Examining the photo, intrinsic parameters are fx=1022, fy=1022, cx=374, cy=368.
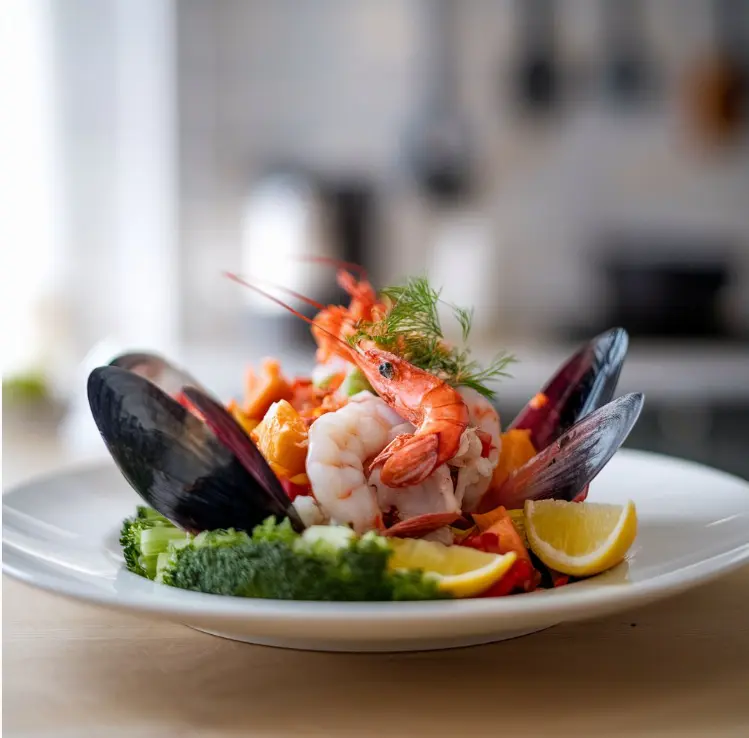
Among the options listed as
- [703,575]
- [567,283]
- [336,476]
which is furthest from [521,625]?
[567,283]

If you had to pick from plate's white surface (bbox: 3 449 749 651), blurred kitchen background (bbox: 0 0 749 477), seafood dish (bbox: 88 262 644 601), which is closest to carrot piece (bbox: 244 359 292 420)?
seafood dish (bbox: 88 262 644 601)

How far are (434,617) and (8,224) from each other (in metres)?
3.77

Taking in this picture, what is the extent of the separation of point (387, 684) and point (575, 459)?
0.39 m

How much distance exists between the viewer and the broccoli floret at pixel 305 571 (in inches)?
37.2

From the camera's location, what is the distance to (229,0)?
13.9 ft

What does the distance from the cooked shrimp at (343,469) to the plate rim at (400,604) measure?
0.63ft

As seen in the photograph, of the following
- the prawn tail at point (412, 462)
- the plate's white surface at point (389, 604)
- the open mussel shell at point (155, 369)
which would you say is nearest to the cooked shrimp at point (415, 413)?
the prawn tail at point (412, 462)

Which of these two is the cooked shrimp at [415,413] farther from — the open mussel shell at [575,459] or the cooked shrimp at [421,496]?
the open mussel shell at [575,459]

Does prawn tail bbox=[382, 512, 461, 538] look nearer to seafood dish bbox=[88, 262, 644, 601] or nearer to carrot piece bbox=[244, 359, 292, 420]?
seafood dish bbox=[88, 262, 644, 601]

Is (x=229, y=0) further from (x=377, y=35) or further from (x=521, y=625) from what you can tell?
(x=521, y=625)

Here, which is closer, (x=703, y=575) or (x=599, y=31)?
(x=703, y=575)

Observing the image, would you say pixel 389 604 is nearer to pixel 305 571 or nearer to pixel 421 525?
pixel 305 571

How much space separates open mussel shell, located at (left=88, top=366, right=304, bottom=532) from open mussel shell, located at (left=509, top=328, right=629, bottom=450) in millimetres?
483

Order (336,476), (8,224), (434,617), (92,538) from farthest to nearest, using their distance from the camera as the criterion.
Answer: (8,224) → (92,538) → (336,476) → (434,617)
